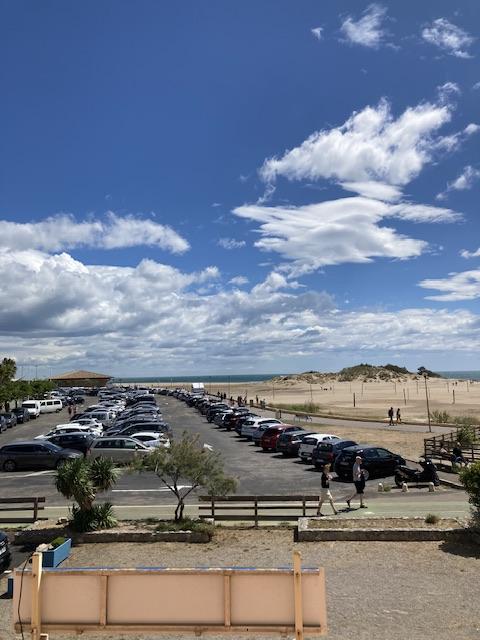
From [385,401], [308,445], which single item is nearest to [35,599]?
[308,445]

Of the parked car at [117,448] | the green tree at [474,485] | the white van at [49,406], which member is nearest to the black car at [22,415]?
the white van at [49,406]

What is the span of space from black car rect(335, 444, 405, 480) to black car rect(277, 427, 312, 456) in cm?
682

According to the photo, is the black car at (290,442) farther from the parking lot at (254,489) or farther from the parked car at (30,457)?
the parked car at (30,457)

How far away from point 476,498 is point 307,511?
5.18 meters

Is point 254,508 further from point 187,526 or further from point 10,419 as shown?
point 10,419

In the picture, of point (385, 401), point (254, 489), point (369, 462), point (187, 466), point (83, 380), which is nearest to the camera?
point (187, 466)

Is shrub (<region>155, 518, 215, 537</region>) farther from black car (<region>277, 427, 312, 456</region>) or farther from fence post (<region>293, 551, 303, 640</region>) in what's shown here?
black car (<region>277, 427, 312, 456</region>)

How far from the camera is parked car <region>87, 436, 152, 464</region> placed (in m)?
29.1

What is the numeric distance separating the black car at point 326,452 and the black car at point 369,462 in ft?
4.44

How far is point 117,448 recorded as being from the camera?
29.4 metres

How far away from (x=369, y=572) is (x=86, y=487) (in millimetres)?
7150

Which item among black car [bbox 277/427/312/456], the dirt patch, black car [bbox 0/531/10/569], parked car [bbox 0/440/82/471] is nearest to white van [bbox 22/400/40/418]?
parked car [bbox 0/440/82/471]

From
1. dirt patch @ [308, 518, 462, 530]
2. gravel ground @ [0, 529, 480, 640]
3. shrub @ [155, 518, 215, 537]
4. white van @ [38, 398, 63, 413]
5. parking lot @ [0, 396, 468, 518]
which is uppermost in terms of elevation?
white van @ [38, 398, 63, 413]

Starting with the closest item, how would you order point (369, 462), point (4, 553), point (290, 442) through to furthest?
point (4, 553), point (369, 462), point (290, 442)
